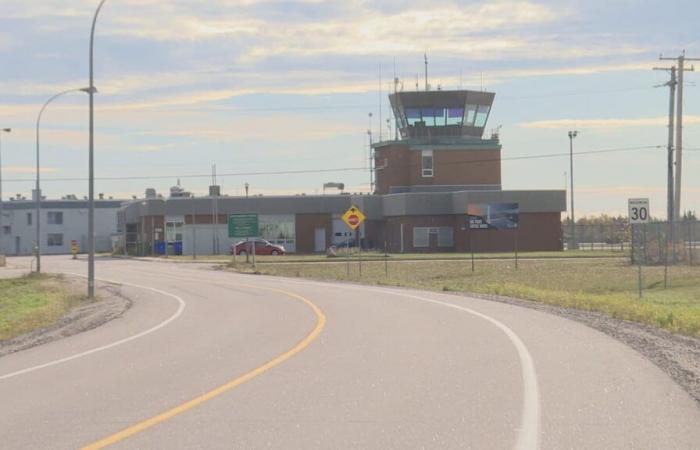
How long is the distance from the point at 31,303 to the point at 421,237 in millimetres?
55401

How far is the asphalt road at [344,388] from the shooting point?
8.59 meters

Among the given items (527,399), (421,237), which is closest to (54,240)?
(421,237)

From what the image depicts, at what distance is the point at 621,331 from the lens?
61.2ft

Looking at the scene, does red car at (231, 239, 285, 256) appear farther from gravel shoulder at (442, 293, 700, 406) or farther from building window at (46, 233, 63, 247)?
gravel shoulder at (442, 293, 700, 406)

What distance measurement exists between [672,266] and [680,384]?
41.6 metres

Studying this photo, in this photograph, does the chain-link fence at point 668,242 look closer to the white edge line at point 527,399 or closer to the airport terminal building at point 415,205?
the airport terminal building at point 415,205

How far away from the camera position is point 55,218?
416ft

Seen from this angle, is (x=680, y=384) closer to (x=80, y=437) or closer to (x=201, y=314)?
(x=80, y=437)

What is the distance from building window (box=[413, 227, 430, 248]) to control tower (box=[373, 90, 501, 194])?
461cm

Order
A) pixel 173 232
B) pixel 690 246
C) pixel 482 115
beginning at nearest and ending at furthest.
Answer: pixel 690 246 → pixel 482 115 → pixel 173 232

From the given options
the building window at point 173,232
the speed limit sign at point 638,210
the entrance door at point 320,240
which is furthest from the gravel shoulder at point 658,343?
the building window at point 173,232

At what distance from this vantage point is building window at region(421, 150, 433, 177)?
85.5 m

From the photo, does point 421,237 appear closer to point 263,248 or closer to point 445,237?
point 445,237

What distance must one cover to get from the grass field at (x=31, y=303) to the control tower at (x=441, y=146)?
43.7m
